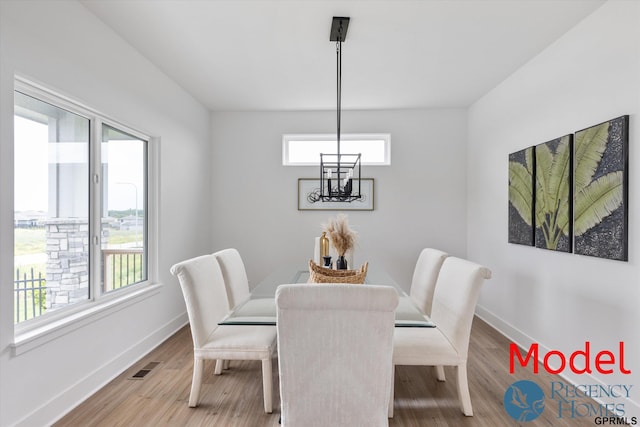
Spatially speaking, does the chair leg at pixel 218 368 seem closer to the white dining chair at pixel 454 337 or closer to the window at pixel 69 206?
the window at pixel 69 206

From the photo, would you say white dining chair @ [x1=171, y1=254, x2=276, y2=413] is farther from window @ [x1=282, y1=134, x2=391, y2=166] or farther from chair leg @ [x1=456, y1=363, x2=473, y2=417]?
window @ [x1=282, y1=134, x2=391, y2=166]

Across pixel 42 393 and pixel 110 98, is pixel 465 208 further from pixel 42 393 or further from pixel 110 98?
pixel 42 393

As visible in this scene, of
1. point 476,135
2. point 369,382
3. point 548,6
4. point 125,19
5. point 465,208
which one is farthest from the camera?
point 465,208

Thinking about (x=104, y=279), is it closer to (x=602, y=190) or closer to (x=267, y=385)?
(x=267, y=385)

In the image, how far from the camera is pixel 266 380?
239 cm

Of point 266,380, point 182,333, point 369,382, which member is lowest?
point 182,333

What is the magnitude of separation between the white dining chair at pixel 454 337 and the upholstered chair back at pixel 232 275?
1.35 meters

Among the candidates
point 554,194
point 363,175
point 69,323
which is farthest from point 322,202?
point 69,323

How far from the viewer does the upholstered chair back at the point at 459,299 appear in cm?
223

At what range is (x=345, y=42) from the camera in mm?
3049

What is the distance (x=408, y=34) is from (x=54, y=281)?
308 cm

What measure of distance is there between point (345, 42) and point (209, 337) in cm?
245

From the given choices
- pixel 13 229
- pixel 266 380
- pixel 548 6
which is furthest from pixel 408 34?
pixel 13 229

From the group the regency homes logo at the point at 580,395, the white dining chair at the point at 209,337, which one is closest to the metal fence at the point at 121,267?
the white dining chair at the point at 209,337
